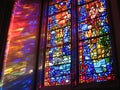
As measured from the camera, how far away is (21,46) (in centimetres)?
588

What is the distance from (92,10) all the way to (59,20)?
0.97m

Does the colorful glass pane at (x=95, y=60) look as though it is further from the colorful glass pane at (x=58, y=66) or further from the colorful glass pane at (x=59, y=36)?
the colorful glass pane at (x=59, y=36)

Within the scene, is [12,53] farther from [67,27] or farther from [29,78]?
[67,27]

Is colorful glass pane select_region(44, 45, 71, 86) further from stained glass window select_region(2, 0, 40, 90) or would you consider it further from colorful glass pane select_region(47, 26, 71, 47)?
stained glass window select_region(2, 0, 40, 90)

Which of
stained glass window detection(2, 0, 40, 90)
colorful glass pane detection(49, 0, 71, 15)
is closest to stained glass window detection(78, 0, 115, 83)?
colorful glass pane detection(49, 0, 71, 15)

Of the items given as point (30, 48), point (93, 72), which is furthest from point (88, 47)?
point (30, 48)

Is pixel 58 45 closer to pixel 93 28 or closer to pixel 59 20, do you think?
pixel 59 20

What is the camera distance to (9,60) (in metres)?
5.56

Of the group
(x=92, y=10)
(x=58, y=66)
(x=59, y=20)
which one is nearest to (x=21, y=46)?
(x=58, y=66)

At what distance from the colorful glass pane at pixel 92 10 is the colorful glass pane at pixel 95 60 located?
0.68m

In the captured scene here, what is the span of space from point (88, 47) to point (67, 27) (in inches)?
37.0

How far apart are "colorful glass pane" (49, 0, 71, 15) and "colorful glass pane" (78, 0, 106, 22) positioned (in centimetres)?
47

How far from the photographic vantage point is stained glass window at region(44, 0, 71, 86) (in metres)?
5.38

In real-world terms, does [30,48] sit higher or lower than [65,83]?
higher
